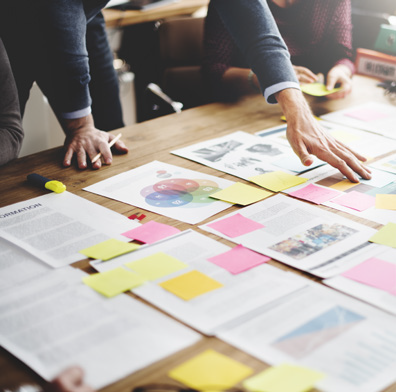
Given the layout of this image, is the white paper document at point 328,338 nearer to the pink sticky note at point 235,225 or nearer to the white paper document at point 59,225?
the pink sticky note at point 235,225

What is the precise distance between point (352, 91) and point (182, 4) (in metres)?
1.82

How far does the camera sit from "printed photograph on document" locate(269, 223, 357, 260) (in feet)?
3.24

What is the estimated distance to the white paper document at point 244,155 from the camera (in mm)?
1373

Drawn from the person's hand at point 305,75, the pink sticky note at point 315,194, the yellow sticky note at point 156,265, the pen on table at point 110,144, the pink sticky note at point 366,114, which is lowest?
the pink sticky note at point 315,194

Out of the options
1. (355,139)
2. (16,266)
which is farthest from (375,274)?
(355,139)

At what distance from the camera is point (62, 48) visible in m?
1.46

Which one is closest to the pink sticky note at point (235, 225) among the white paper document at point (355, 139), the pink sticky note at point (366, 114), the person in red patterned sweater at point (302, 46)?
the white paper document at point (355, 139)

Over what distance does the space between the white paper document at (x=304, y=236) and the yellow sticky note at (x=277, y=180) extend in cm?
7

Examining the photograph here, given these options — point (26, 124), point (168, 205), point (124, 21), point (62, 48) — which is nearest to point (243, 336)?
point (168, 205)

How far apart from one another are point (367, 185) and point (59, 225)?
706mm

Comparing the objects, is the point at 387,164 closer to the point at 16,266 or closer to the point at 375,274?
the point at 375,274

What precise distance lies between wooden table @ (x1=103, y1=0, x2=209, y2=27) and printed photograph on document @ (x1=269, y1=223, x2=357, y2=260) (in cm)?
234

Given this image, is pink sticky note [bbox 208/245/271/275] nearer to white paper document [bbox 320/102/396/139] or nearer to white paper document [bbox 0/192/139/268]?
white paper document [bbox 0/192/139/268]

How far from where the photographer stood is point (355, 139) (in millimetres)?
1568
